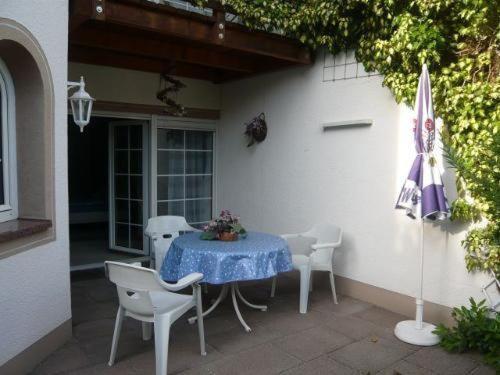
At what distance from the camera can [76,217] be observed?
865 centimetres

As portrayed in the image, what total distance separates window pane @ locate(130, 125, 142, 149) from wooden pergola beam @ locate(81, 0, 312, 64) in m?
1.97

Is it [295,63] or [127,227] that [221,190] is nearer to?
[127,227]

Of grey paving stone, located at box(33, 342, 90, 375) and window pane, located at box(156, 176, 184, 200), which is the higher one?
window pane, located at box(156, 176, 184, 200)

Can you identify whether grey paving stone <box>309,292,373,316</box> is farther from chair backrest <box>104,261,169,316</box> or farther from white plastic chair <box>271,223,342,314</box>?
chair backrest <box>104,261,169,316</box>

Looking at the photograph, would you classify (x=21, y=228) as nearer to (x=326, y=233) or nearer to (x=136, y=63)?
(x=326, y=233)

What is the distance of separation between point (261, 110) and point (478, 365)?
375 centimetres

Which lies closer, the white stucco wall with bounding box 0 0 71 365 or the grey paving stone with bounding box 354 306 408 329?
the white stucco wall with bounding box 0 0 71 365

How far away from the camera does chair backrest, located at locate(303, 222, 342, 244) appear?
A: 4.35 m

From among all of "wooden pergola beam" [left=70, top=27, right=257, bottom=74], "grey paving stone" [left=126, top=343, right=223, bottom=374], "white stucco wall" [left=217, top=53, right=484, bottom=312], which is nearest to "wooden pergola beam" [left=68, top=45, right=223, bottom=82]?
"wooden pergola beam" [left=70, top=27, right=257, bottom=74]

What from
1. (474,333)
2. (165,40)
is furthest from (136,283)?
(165,40)

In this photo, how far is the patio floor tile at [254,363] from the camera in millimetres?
2873

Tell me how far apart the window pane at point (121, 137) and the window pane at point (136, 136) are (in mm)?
110

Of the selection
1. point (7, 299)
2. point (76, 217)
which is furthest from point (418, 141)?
point (76, 217)

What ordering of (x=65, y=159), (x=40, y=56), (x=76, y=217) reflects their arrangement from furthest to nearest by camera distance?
(x=76, y=217) → (x=65, y=159) → (x=40, y=56)
